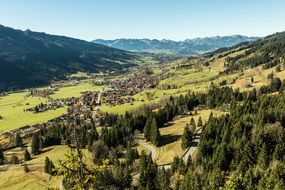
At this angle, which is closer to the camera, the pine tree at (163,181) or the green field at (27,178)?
the pine tree at (163,181)

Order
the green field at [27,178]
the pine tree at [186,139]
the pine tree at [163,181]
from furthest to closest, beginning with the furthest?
the pine tree at [186,139] < the green field at [27,178] < the pine tree at [163,181]

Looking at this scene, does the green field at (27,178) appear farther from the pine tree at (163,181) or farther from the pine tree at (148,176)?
the pine tree at (163,181)

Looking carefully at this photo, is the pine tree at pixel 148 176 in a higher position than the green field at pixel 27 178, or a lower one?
higher

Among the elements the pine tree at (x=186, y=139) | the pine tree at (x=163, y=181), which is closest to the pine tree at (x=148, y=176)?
the pine tree at (x=163, y=181)

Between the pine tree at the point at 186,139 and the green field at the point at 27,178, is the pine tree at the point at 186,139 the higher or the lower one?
the higher one

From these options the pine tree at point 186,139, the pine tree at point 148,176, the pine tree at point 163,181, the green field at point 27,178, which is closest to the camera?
the pine tree at point 163,181

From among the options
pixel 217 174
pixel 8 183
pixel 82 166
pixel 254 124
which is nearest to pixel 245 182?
pixel 217 174

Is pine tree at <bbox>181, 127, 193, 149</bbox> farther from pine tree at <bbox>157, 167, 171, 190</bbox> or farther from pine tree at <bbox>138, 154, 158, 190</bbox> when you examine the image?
pine tree at <bbox>157, 167, 171, 190</bbox>

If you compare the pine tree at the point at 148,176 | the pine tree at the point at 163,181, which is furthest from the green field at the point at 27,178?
the pine tree at the point at 163,181

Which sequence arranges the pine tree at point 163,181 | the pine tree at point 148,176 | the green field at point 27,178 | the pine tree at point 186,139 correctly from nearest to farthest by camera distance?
the pine tree at point 163,181
the pine tree at point 148,176
the green field at point 27,178
the pine tree at point 186,139

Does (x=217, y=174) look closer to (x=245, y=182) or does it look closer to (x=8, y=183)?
(x=245, y=182)

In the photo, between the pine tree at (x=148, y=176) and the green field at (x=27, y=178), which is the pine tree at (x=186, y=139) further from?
the green field at (x=27, y=178)
